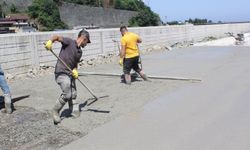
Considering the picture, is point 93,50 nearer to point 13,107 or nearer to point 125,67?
point 125,67

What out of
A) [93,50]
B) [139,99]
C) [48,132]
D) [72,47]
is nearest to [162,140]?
[48,132]

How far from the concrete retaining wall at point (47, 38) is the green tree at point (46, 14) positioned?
42.3 feet

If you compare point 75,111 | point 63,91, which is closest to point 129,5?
point 75,111

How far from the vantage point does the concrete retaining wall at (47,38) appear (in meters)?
14.5

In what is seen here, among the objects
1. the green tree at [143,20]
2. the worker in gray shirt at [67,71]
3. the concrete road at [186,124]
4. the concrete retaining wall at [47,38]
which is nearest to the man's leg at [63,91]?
the worker in gray shirt at [67,71]

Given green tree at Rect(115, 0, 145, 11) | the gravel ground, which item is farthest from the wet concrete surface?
green tree at Rect(115, 0, 145, 11)

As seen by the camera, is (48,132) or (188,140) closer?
(188,140)

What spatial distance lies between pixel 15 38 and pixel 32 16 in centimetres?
3014

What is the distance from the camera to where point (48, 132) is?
7.12 metres

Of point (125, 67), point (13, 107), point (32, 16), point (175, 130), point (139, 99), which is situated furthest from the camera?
point (32, 16)

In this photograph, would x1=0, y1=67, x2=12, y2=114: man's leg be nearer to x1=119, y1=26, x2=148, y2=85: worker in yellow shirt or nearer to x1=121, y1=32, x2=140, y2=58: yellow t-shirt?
x1=119, y1=26, x2=148, y2=85: worker in yellow shirt

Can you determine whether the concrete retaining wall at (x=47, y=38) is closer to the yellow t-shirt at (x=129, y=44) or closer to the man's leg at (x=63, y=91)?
the yellow t-shirt at (x=129, y=44)

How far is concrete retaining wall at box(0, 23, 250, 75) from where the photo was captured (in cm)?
1445

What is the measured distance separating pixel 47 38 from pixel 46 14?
26644mm
